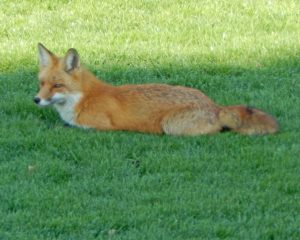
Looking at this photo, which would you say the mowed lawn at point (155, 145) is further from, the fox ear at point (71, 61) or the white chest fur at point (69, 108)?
the fox ear at point (71, 61)

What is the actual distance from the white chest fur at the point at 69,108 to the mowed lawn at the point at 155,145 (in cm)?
13

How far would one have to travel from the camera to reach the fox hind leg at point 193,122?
9.09 metres

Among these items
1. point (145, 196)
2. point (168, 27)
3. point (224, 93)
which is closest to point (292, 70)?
point (224, 93)

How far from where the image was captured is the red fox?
909 centimetres

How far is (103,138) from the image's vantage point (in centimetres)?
890

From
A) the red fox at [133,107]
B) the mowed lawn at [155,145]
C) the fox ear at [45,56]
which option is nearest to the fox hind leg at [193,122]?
the red fox at [133,107]

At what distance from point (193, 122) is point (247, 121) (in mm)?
525

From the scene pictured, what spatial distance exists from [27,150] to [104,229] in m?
1.97

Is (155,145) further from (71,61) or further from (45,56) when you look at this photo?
(45,56)

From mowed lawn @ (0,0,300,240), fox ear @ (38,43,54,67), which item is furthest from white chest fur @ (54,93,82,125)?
fox ear @ (38,43,54,67)

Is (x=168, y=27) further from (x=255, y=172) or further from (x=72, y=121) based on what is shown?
(x=255, y=172)

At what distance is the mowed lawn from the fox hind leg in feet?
0.53

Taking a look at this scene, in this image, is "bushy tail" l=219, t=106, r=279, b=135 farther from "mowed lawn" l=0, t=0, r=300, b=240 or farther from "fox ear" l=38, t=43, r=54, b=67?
"fox ear" l=38, t=43, r=54, b=67

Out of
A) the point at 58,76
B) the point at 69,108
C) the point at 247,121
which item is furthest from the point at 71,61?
the point at 247,121
